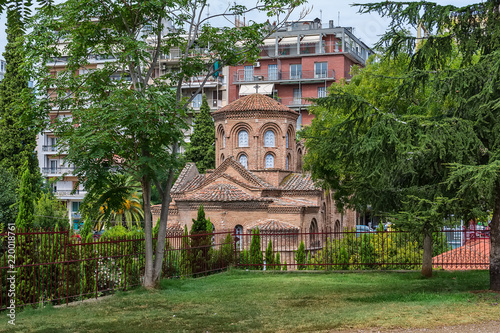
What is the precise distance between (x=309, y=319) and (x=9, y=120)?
26.7 m

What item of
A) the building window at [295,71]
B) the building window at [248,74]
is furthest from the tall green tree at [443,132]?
the building window at [248,74]

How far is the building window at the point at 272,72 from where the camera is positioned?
53.5 m

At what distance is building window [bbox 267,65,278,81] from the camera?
53469 millimetres

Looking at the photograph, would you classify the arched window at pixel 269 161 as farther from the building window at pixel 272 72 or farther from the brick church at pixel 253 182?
the building window at pixel 272 72

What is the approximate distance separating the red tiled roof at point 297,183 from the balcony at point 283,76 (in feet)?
64.3

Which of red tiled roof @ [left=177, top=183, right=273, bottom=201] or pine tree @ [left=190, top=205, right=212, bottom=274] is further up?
red tiled roof @ [left=177, top=183, right=273, bottom=201]

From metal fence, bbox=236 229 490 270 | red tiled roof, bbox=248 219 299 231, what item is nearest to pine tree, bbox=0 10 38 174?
red tiled roof, bbox=248 219 299 231

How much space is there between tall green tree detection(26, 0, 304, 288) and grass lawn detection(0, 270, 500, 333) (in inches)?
81.6

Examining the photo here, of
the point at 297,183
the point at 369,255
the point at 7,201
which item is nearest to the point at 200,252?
the point at 369,255

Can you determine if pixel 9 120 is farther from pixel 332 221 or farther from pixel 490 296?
pixel 490 296

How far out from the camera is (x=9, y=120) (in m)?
31.2

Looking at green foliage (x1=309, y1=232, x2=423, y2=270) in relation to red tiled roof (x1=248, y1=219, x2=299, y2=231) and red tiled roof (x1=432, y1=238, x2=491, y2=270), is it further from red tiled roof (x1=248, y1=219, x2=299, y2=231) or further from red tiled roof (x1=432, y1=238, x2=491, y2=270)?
red tiled roof (x1=248, y1=219, x2=299, y2=231)

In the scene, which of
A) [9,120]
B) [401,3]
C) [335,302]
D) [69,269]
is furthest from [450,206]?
[9,120]

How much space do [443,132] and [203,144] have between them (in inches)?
1381
